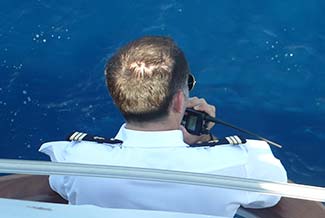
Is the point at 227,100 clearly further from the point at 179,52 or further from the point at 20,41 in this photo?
the point at 179,52

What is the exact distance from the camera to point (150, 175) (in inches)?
52.2

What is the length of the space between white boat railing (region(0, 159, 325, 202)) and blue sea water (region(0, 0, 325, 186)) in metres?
1.66

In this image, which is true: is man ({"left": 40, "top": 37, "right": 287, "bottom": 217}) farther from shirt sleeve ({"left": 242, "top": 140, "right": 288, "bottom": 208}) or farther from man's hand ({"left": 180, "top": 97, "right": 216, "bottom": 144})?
man's hand ({"left": 180, "top": 97, "right": 216, "bottom": 144})

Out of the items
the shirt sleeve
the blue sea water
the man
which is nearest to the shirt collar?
the man

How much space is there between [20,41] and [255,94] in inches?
48.3

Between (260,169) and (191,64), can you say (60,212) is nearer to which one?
(260,169)

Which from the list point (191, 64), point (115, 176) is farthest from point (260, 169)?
point (191, 64)

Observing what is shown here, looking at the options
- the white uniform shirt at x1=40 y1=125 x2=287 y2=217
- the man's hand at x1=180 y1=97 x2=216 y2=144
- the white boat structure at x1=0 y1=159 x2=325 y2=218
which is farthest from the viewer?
the man's hand at x1=180 y1=97 x2=216 y2=144

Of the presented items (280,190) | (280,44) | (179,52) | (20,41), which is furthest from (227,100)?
(280,190)

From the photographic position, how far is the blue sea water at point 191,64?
10.2ft

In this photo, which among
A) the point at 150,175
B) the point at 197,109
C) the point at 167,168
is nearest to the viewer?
the point at 150,175

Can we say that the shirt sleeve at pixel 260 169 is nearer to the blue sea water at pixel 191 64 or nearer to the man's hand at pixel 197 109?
the man's hand at pixel 197 109

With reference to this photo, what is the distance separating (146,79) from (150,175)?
345 millimetres

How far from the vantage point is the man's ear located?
163 cm
